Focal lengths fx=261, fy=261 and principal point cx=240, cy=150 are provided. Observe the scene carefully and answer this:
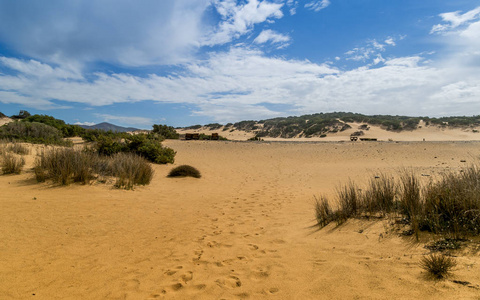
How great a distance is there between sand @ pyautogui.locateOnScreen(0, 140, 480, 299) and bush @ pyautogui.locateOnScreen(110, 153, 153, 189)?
1.76 ft

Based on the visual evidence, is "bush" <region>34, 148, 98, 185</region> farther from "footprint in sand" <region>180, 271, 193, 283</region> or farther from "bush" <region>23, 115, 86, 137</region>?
"bush" <region>23, 115, 86, 137</region>

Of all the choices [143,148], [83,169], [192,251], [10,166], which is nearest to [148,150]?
[143,148]

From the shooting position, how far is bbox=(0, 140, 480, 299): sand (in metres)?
2.90

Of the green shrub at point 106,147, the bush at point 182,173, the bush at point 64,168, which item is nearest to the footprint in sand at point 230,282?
the bush at point 64,168

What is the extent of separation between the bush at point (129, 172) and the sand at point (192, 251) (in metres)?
0.54

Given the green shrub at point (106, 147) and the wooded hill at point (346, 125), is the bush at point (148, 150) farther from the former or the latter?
the wooded hill at point (346, 125)

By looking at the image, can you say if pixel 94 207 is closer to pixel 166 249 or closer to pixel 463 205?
pixel 166 249

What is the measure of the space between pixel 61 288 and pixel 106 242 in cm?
157

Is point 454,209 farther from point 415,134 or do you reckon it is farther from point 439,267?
point 415,134

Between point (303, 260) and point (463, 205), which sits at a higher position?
point (463, 205)

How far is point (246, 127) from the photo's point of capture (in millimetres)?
54750

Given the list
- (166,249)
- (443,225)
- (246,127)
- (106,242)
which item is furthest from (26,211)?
(246,127)

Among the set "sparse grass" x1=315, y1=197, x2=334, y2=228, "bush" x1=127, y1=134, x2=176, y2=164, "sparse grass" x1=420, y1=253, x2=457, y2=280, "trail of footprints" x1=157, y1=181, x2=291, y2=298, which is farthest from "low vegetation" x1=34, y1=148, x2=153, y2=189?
"sparse grass" x1=420, y1=253, x2=457, y2=280

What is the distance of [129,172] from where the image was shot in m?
9.13
